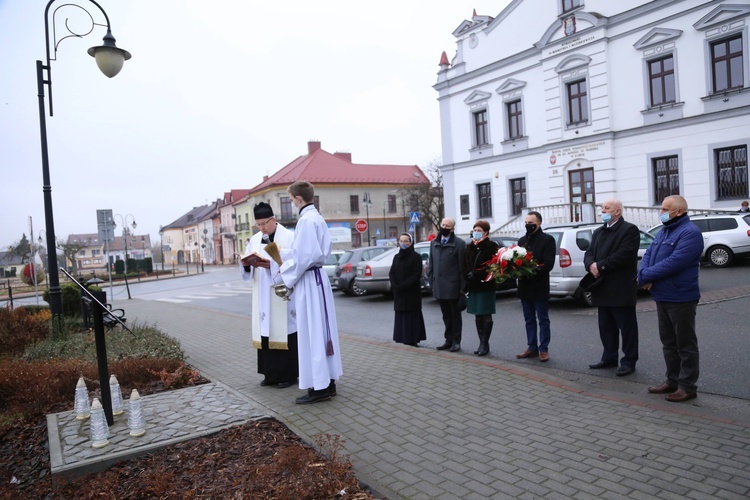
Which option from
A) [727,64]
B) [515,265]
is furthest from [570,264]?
[727,64]

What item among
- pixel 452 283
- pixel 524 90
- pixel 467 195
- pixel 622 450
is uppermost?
pixel 524 90

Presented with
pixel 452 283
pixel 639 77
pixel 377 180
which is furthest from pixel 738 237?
pixel 377 180

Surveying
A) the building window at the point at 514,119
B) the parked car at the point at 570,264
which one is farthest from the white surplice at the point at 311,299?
the building window at the point at 514,119

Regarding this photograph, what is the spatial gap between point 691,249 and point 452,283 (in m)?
3.44

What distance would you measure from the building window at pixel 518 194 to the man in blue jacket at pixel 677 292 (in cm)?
2391

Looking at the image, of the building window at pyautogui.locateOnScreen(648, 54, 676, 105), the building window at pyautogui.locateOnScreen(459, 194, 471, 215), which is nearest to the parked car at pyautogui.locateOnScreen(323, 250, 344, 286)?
the building window at pyautogui.locateOnScreen(459, 194, 471, 215)

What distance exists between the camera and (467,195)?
104ft

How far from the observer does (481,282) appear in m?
7.46

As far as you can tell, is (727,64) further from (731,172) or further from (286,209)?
(286,209)

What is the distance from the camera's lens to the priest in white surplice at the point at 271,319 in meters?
5.97

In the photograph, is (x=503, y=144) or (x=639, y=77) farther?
(x=503, y=144)

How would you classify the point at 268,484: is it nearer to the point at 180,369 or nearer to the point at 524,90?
the point at 180,369

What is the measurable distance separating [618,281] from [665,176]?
65.0 ft

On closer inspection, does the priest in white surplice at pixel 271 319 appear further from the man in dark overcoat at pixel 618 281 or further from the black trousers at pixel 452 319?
the man in dark overcoat at pixel 618 281
